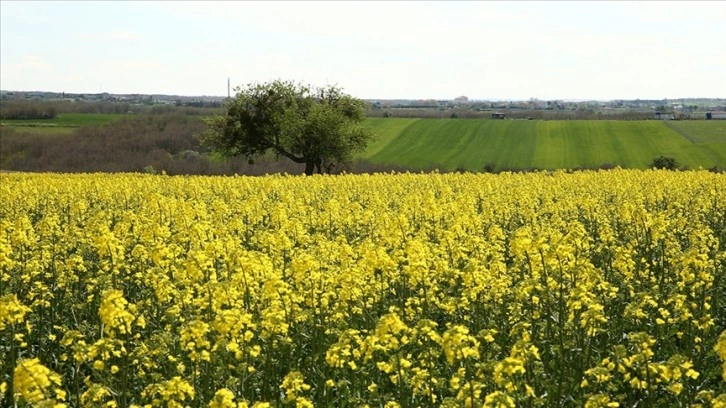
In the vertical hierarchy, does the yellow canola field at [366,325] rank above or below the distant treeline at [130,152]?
above

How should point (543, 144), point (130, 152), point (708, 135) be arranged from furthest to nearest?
point (543, 144) < point (708, 135) < point (130, 152)

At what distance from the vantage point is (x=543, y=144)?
91688 mm

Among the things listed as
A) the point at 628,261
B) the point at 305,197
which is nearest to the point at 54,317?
the point at 628,261

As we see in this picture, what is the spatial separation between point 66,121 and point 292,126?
6501 centimetres

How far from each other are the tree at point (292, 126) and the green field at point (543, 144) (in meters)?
20.1

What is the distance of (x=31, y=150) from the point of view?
78750 millimetres

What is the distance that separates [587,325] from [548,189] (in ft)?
58.8

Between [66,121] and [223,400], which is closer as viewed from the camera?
[223,400]

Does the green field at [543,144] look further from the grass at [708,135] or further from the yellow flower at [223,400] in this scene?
the yellow flower at [223,400]

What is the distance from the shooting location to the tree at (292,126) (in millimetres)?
54719

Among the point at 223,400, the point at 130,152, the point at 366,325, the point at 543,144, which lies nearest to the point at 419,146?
the point at 543,144

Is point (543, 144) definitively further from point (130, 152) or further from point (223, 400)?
point (223, 400)

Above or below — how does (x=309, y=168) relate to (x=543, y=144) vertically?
below

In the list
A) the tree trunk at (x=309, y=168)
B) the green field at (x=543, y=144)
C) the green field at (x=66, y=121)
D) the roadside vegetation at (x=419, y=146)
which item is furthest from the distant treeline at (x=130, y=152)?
the green field at (x=543, y=144)
